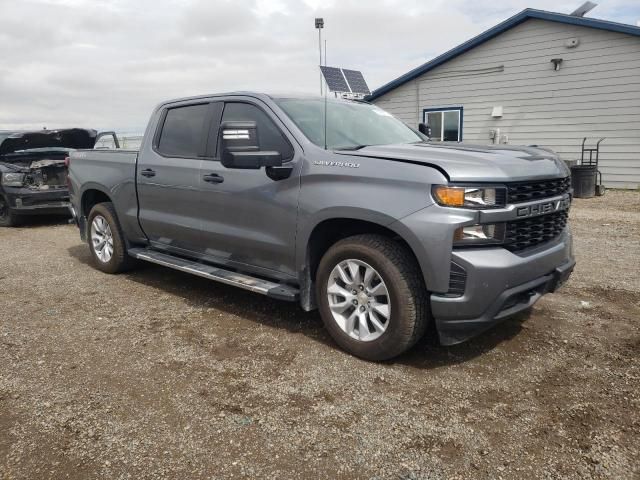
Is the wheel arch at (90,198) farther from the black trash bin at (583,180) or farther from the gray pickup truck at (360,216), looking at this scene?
the black trash bin at (583,180)

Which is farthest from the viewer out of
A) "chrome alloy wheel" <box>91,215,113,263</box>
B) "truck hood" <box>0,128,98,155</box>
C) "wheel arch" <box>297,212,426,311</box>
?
"truck hood" <box>0,128,98,155</box>

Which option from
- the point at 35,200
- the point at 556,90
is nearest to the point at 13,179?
the point at 35,200

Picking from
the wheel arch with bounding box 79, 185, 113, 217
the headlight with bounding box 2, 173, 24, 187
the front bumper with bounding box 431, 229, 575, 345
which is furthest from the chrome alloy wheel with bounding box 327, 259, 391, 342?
the headlight with bounding box 2, 173, 24, 187

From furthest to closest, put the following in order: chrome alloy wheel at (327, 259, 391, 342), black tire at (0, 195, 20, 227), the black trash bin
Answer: the black trash bin → black tire at (0, 195, 20, 227) → chrome alloy wheel at (327, 259, 391, 342)

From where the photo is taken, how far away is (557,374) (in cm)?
322

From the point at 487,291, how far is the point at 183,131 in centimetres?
319

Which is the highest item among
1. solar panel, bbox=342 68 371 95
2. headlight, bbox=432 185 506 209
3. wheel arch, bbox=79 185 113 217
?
solar panel, bbox=342 68 371 95

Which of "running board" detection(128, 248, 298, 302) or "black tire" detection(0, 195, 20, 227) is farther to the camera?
"black tire" detection(0, 195, 20, 227)

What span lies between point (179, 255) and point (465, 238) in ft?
9.96

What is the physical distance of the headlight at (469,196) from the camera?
2951mm

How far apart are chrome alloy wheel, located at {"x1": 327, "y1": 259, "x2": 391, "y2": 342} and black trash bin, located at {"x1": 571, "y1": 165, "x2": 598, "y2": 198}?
954 centimetres

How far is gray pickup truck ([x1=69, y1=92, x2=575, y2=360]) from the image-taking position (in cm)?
299

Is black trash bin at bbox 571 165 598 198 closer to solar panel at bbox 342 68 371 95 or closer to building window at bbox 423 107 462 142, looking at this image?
building window at bbox 423 107 462 142

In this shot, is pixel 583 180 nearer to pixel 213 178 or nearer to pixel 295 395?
pixel 213 178
